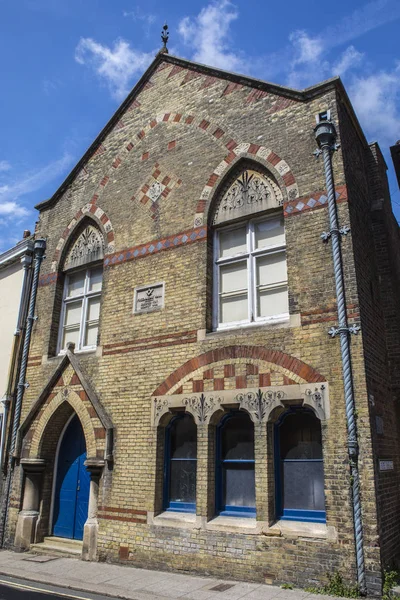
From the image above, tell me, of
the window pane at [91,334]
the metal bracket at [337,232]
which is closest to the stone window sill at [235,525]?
the metal bracket at [337,232]

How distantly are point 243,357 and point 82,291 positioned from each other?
5500 mm

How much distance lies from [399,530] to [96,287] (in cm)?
842

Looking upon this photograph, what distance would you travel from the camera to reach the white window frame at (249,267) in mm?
9445

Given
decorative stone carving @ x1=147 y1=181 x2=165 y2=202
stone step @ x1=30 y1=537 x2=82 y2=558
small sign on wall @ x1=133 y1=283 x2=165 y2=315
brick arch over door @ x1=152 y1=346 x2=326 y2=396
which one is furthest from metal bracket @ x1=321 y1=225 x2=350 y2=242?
stone step @ x1=30 y1=537 x2=82 y2=558

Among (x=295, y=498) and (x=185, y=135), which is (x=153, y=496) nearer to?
(x=295, y=498)

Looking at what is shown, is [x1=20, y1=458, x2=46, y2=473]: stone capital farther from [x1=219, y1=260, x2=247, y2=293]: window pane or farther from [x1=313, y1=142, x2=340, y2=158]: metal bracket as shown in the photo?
[x1=313, y1=142, x2=340, y2=158]: metal bracket

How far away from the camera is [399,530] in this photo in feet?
26.9

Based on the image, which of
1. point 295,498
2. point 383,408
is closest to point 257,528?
point 295,498

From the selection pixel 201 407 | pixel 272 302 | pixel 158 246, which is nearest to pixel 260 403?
pixel 201 407

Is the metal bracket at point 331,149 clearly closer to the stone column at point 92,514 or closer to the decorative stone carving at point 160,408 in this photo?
the decorative stone carving at point 160,408

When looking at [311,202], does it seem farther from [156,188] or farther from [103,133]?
[103,133]

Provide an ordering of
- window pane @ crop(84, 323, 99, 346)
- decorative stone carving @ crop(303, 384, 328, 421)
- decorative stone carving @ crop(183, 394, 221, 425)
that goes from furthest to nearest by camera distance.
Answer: window pane @ crop(84, 323, 99, 346), decorative stone carving @ crop(183, 394, 221, 425), decorative stone carving @ crop(303, 384, 328, 421)

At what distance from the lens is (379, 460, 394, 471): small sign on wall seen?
7.73 metres

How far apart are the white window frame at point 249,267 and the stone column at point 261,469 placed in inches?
80.1
